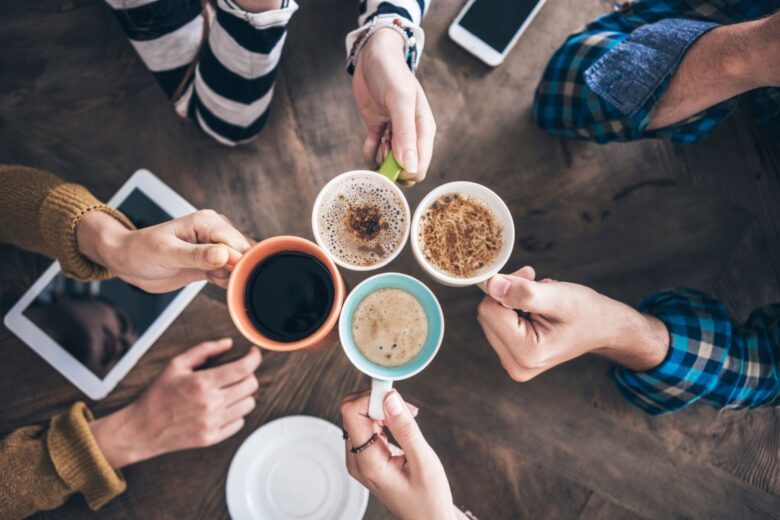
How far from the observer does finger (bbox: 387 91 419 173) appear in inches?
35.5

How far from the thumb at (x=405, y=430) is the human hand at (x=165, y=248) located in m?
0.39

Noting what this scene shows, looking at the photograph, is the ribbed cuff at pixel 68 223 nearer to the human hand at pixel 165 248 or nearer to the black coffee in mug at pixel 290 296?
the human hand at pixel 165 248

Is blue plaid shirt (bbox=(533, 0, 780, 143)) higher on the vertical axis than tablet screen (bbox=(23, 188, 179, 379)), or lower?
higher

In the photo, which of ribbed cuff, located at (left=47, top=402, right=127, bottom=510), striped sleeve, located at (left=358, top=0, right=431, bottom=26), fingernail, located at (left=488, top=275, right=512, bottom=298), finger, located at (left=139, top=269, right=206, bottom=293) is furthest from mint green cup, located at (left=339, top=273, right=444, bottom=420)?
ribbed cuff, located at (left=47, top=402, right=127, bottom=510)

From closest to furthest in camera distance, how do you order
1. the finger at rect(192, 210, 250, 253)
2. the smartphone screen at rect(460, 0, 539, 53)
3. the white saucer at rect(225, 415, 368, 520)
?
the finger at rect(192, 210, 250, 253) → the white saucer at rect(225, 415, 368, 520) → the smartphone screen at rect(460, 0, 539, 53)

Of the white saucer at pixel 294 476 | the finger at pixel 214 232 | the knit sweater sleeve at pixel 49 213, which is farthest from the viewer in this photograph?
the white saucer at pixel 294 476

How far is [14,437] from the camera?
113 centimetres

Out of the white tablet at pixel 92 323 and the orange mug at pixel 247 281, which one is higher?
the orange mug at pixel 247 281

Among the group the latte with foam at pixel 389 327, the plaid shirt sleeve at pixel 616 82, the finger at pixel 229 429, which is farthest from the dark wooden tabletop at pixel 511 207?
the latte with foam at pixel 389 327

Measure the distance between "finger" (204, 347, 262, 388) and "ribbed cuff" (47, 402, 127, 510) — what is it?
0.96 ft

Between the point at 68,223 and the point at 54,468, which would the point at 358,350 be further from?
the point at 54,468

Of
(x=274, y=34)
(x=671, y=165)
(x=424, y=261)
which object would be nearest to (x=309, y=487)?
(x=424, y=261)

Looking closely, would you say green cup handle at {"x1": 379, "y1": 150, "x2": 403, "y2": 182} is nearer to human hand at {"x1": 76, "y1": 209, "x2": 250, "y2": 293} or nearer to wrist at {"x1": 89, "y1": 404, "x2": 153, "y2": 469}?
human hand at {"x1": 76, "y1": 209, "x2": 250, "y2": 293}

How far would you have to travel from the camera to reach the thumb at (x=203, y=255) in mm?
830
